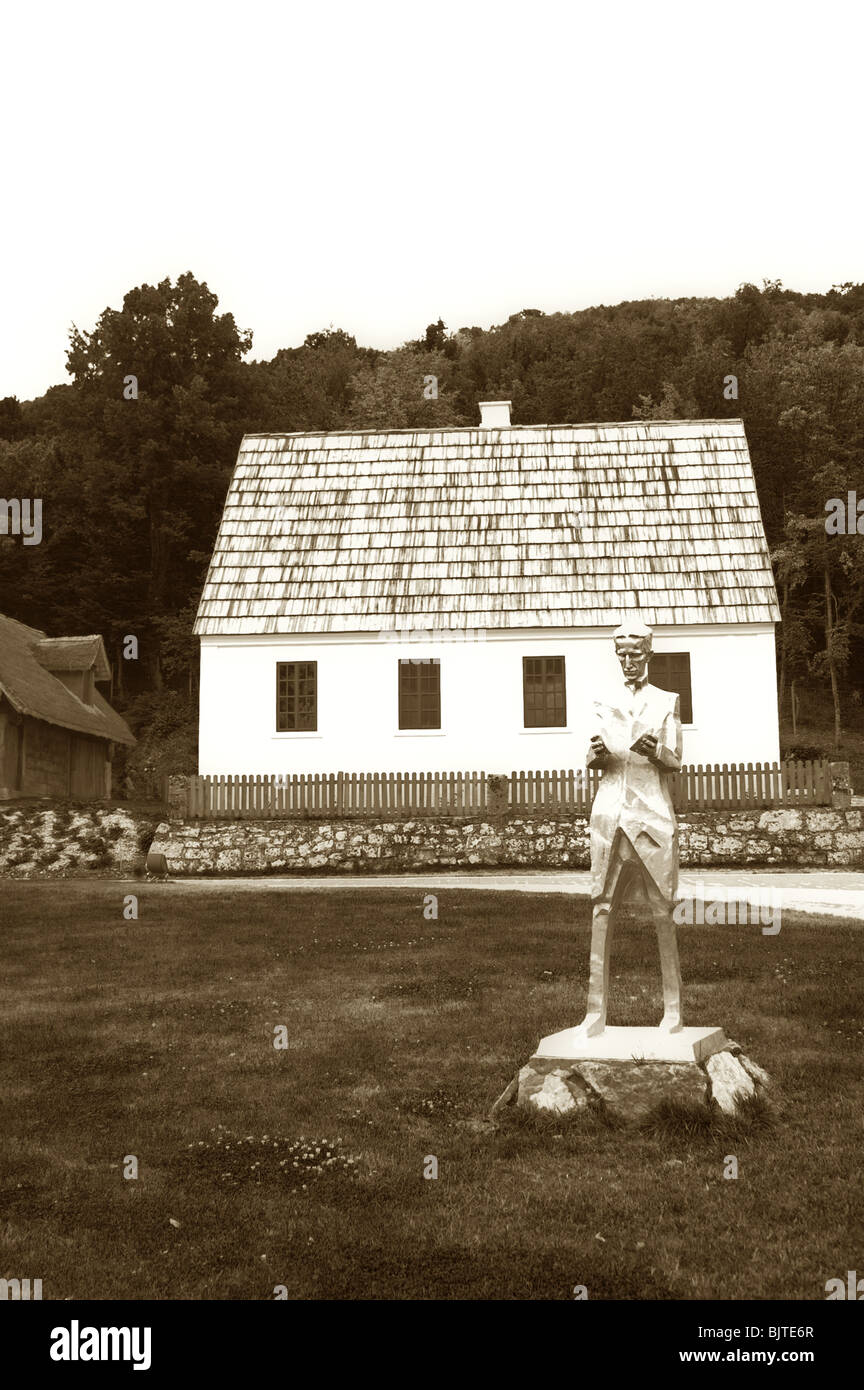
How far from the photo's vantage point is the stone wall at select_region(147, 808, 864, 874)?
23797mm

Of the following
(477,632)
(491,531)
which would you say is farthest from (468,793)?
(491,531)

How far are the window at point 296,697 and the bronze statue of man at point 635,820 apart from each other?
63.7 ft

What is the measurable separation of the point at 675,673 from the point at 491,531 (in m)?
4.97

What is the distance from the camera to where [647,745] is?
27.9 feet

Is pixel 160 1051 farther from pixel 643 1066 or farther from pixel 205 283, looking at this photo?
pixel 205 283

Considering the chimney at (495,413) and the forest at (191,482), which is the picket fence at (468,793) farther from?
the forest at (191,482)

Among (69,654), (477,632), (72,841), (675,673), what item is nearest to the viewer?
(72,841)

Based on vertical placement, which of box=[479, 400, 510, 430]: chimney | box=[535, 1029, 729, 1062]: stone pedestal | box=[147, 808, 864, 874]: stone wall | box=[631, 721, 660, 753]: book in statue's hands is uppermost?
box=[479, 400, 510, 430]: chimney

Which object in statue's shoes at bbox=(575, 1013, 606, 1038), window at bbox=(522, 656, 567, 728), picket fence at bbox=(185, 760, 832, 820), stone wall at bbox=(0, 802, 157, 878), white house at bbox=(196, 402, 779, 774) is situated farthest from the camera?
window at bbox=(522, 656, 567, 728)

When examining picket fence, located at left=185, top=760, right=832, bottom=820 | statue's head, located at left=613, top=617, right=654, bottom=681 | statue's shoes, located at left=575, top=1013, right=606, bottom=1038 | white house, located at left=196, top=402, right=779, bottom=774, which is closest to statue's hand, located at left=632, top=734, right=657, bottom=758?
statue's head, located at left=613, top=617, right=654, bottom=681

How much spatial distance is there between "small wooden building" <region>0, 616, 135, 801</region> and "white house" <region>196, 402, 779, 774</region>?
6741 millimetres

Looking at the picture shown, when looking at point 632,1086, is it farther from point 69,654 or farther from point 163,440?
point 163,440

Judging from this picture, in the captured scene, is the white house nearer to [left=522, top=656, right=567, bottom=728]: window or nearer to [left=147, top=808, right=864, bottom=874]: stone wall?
[left=522, top=656, right=567, bottom=728]: window

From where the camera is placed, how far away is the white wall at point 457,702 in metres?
27.6
